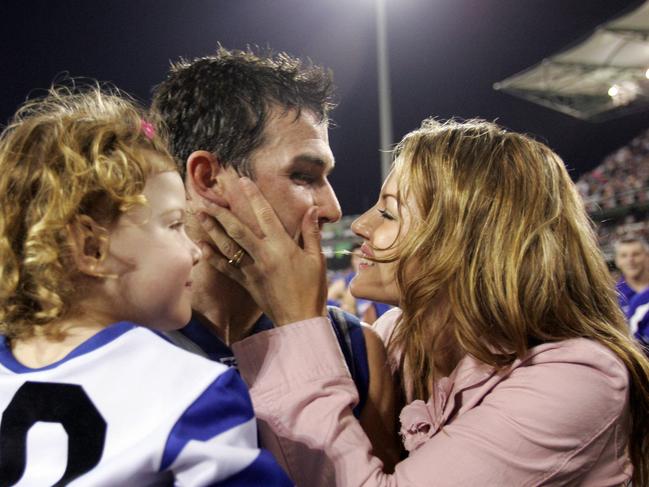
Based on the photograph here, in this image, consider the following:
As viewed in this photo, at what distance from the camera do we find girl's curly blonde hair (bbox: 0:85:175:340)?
1139mm

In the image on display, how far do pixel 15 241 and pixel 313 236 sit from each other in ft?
2.07

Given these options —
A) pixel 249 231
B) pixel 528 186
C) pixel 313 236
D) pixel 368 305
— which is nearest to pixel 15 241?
pixel 249 231

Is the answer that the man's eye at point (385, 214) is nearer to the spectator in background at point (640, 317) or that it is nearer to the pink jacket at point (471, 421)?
the pink jacket at point (471, 421)

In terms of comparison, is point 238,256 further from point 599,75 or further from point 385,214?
point 599,75

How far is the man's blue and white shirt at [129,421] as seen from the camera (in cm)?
100

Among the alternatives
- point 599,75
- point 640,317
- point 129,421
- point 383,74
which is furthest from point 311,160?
point 599,75

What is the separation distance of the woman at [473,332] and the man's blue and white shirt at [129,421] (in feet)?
1.00

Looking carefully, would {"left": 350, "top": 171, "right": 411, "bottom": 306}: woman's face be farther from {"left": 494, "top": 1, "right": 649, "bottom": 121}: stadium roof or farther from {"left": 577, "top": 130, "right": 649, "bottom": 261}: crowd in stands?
{"left": 577, "top": 130, "right": 649, "bottom": 261}: crowd in stands

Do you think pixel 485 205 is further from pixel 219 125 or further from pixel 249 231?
pixel 219 125

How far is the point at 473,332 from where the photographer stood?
1.57 metres

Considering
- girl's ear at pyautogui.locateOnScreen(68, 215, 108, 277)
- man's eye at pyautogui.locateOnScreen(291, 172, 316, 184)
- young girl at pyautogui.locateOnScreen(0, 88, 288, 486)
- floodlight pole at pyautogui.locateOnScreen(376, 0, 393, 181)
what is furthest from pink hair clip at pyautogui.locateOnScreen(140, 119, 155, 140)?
floodlight pole at pyautogui.locateOnScreen(376, 0, 393, 181)

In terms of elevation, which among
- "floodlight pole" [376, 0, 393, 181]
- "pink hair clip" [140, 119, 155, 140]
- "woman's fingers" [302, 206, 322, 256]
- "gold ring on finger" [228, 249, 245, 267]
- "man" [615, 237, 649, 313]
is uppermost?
"pink hair clip" [140, 119, 155, 140]

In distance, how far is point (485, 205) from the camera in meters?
1.62

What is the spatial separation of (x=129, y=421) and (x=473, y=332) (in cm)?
83
